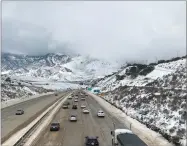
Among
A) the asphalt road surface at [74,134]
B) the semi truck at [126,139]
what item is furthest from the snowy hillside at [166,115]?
the semi truck at [126,139]

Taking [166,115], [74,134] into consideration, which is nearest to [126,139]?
[74,134]

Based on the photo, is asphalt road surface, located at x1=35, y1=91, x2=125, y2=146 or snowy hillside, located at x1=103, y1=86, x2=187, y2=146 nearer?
asphalt road surface, located at x1=35, y1=91, x2=125, y2=146

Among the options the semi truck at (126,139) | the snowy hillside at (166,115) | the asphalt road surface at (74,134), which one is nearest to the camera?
the semi truck at (126,139)

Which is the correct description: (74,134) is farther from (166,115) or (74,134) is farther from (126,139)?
(166,115)

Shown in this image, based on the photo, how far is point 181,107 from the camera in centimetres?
6306

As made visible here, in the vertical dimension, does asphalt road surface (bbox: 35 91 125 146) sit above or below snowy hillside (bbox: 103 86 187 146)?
below

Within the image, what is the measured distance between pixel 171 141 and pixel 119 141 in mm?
15239

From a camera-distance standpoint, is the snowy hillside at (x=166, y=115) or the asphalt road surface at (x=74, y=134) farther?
the snowy hillside at (x=166, y=115)

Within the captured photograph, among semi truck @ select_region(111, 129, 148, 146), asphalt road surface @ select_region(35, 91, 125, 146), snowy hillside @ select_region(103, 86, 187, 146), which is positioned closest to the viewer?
semi truck @ select_region(111, 129, 148, 146)

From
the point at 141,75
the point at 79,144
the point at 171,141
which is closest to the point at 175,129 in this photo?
the point at 171,141

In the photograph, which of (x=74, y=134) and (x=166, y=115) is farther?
(x=166, y=115)

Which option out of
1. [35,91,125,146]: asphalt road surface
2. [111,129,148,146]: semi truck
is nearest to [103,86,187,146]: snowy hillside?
[35,91,125,146]: asphalt road surface

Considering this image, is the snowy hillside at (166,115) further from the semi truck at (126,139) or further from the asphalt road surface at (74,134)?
the semi truck at (126,139)

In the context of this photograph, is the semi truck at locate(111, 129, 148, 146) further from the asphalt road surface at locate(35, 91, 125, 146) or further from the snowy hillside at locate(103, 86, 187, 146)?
the snowy hillside at locate(103, 86, 187, 146)
